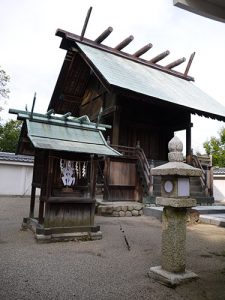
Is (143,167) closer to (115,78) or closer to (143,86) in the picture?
(143,86)

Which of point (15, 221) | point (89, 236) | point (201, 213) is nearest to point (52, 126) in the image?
point (89, 236)

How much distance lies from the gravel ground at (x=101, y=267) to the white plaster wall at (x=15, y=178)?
12.9 meters

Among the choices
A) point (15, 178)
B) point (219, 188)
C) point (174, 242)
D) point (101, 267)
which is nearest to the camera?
point (174, 242)

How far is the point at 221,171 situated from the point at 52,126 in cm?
1888

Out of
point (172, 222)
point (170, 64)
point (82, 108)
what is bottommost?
point (172, 222)

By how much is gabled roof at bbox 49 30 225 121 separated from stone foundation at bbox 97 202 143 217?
4483 mm

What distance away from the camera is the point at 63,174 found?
22.6 ft

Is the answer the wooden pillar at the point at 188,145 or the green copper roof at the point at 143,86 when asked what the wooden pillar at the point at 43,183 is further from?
the wooden pillar at the point at 188,145

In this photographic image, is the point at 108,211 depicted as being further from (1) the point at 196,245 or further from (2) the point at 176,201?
(2) the point at 176,201

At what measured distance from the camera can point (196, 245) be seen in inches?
255

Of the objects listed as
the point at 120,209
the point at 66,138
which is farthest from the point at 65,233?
the point at 120,209

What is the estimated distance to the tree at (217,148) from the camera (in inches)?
1321

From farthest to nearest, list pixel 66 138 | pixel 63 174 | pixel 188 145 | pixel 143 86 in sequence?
pixel 188 145 < pixel 143 86 < pixel 66 138 < pixel 63 174

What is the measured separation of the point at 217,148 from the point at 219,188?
1332 centimetres
